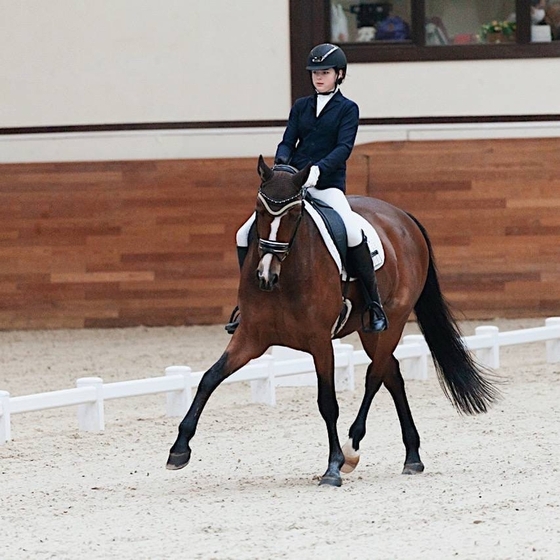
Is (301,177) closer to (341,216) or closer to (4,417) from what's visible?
(341,216)

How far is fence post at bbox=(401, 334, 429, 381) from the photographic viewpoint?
901 centimetres

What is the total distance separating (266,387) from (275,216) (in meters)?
2.74

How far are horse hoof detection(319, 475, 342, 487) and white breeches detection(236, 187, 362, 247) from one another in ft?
3.40

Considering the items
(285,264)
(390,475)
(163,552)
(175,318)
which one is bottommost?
(175,318)

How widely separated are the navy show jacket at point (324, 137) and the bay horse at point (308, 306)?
0.34 metres

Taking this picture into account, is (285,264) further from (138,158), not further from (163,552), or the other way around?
(138,158)

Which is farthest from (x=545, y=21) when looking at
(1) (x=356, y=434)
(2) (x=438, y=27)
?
(1) (x=356, y=434)

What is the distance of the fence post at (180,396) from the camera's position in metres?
7.77

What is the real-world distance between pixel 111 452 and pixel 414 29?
6.49 m

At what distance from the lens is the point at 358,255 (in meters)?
6.04

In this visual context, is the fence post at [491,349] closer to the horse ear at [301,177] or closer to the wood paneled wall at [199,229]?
the wood paneled wall at [199,229]

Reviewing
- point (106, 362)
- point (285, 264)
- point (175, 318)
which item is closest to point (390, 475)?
point (285, 264)

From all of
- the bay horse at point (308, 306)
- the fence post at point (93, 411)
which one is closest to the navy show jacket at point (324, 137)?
the bay horse at point (308, 306)

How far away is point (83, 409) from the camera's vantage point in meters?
7.36
